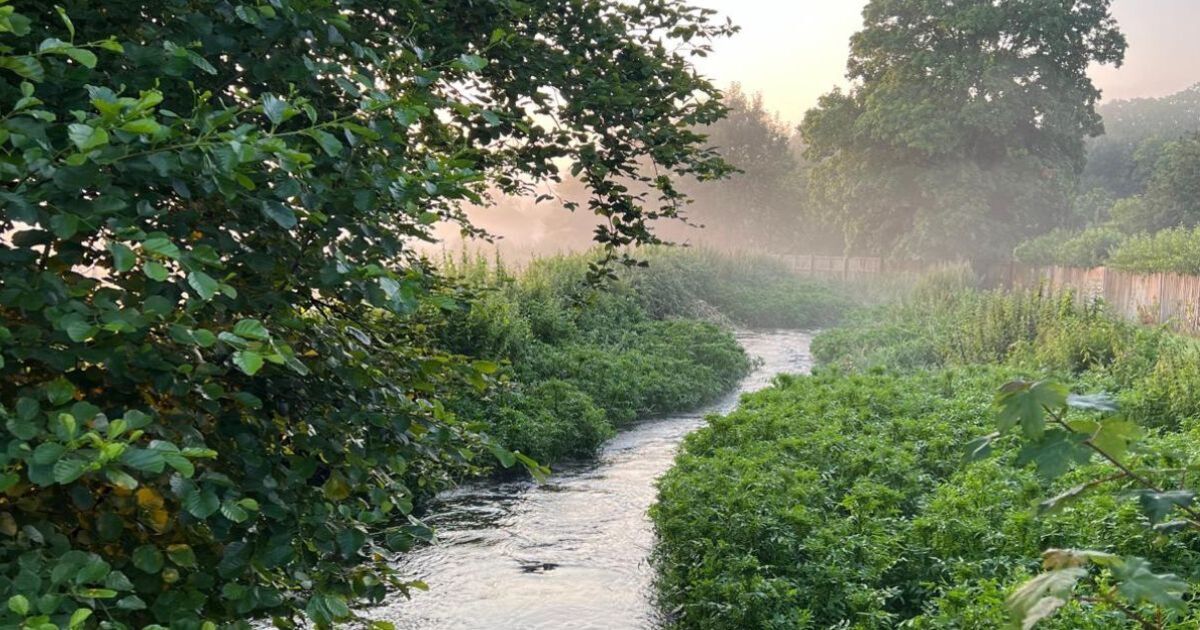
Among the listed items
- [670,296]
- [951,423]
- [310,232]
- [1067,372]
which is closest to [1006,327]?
[1067,372]

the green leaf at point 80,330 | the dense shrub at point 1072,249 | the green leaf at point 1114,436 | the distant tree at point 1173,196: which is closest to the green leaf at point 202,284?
the green leaf at point 80,330

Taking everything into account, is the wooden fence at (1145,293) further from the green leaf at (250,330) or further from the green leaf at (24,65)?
the green leaf at (24,65)

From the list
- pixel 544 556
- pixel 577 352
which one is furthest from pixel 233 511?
pixel 577 352

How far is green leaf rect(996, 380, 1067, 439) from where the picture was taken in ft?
6.74

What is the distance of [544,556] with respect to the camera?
7.90 meters

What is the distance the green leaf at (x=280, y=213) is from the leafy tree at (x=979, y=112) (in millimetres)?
39449

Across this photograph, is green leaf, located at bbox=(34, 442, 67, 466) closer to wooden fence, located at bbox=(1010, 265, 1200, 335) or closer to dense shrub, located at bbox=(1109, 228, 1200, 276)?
wooden fence, located at bbox=(1010, 265, 1200, 335)

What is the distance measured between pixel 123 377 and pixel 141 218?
16.7 inches

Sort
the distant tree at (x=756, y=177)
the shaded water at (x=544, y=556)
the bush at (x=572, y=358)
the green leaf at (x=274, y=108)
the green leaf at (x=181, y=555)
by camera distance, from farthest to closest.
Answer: the distant tree at (x=756, y=177) → the bush at (x=572, y=358) → the shaded water at (x=544, y=556) → the green leaf at (x=181, y=555) → the green leaf at (x=274, y=108)

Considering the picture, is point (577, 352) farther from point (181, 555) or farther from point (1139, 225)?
point (1139, 225)

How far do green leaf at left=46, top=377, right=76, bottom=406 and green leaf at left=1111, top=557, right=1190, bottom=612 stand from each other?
2281 millimetres

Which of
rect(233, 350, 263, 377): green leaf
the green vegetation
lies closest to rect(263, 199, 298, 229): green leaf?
rect(233, 350, 263, 377): green leaf

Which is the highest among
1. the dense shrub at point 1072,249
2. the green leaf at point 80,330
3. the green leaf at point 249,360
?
the green leaf at point 80,330

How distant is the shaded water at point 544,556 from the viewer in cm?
664
